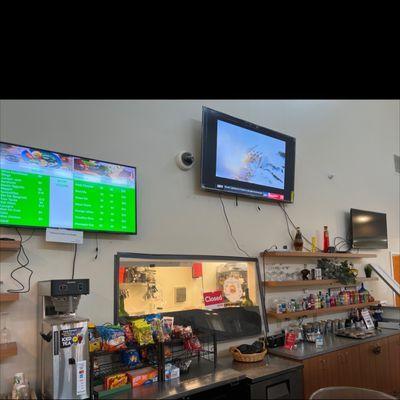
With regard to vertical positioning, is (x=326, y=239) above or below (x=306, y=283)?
above

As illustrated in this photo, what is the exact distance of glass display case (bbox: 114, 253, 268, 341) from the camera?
2596 mm

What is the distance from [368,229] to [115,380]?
358cm

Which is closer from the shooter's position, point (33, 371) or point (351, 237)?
point (33, 371)

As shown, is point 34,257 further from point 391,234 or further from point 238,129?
point 391,234

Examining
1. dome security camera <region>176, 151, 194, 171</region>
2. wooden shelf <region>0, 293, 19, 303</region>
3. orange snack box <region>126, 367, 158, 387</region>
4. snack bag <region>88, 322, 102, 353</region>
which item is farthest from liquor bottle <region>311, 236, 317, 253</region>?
wooden shelf <region>0, 293, 19, 303</region>

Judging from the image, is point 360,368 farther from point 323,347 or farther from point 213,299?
point 213,299

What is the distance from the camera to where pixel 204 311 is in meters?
2.93

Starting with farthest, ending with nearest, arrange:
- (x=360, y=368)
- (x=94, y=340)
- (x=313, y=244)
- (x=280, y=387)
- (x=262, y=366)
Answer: (x=313, y=244) → (x=360, y=368) → (x=262, y=366) → (x=280, y=387) → (x=94, y=340)

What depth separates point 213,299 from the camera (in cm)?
301

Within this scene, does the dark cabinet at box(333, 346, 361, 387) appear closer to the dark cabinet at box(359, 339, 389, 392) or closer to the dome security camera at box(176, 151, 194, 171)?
the dark cabinet at box(359, 339, 389, 392)

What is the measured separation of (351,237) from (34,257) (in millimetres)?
3513

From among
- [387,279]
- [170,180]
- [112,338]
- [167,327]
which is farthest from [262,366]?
[387,279]

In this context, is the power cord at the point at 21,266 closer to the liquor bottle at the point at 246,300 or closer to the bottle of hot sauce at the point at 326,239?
the liquor bottle at the point at 246,300
